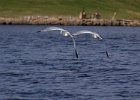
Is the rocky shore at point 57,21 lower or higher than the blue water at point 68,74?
lower

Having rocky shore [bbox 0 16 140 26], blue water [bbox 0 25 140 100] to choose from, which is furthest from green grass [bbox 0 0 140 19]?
blue water [bbox 0 25 140 100]

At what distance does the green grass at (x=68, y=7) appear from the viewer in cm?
13075

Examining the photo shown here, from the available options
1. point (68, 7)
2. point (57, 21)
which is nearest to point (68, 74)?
point (57, 21)

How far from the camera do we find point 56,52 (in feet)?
197

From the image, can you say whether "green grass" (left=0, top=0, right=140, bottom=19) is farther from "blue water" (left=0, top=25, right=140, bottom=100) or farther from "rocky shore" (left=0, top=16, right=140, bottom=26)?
"blue water" (left=0, top=25, right=140, bottom=100)

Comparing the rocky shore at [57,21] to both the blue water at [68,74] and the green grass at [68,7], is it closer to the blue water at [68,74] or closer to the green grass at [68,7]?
the green grass at [68,7]

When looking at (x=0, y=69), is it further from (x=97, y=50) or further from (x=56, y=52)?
(x=97, y=50)

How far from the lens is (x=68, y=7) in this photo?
136 meters

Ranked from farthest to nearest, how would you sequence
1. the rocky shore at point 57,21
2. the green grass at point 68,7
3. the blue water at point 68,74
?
the green grass at point 68,7, the rocky shore at point 57,21, the blue water at point 68,74

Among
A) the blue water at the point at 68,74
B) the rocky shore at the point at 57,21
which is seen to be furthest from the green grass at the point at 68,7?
the blue water at the point at 68,74

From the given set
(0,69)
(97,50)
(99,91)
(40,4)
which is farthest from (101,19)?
(99,91)

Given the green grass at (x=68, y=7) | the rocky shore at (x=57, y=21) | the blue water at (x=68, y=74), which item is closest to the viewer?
the blue water at (x=68, y=74)

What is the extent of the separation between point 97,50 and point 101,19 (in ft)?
193

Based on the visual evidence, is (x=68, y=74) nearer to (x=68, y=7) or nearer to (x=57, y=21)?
(x=57, y=21)
